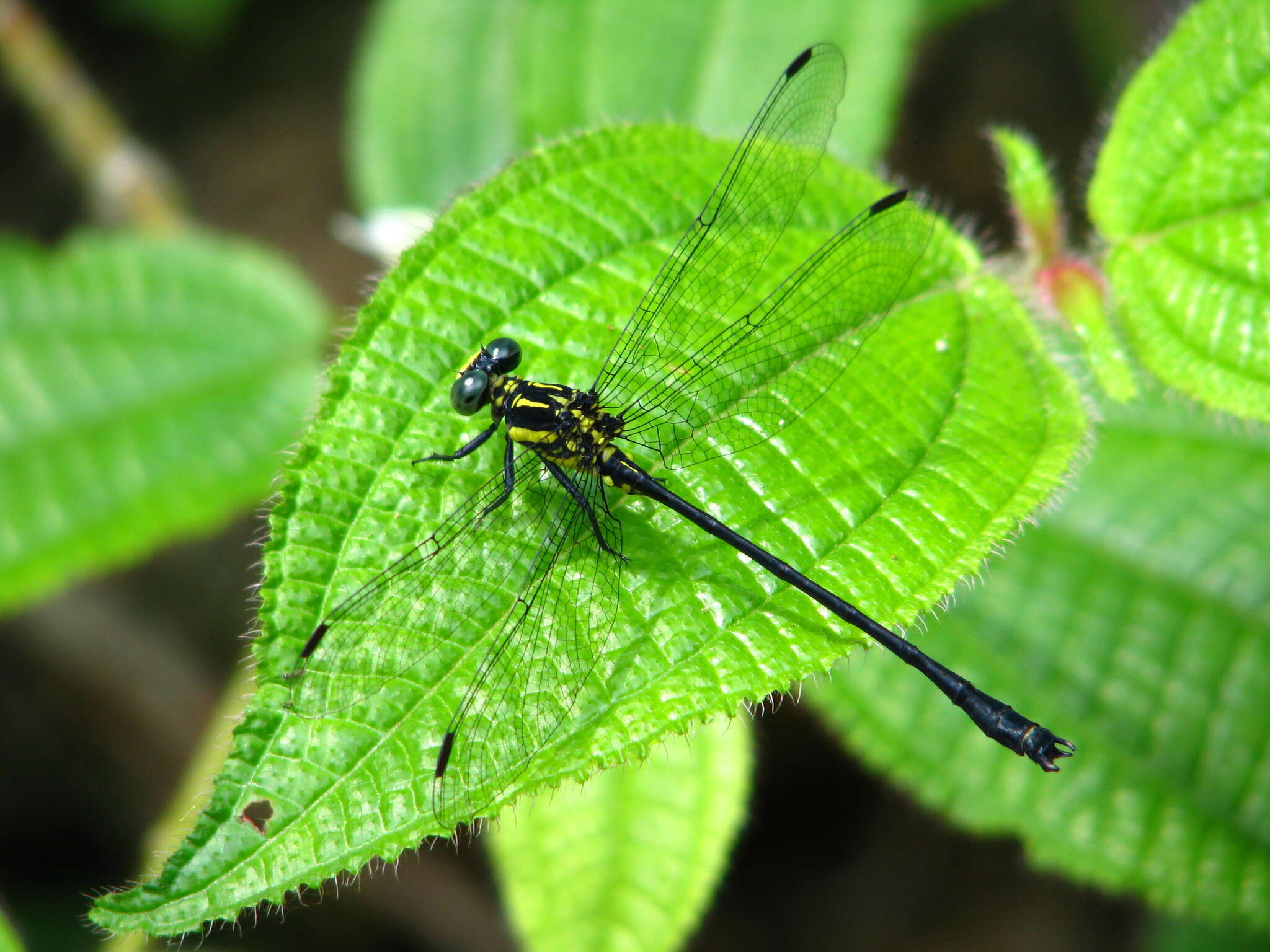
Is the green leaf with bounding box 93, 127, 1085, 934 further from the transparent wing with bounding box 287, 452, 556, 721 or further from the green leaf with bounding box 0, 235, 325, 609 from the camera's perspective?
the green leaf with bounding box 0, 235, 325, 609

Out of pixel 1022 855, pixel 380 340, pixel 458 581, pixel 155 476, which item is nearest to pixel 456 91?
pixel 155 476

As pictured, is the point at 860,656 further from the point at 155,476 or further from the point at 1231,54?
the point at 155,476

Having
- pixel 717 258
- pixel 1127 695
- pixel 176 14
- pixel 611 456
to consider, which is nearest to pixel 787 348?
pixel 717 258

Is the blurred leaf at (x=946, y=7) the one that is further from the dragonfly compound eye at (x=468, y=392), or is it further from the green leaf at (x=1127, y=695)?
the dragonfly compound eye at (x=468, y=392)

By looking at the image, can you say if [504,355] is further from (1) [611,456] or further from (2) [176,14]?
(2) [176,14]

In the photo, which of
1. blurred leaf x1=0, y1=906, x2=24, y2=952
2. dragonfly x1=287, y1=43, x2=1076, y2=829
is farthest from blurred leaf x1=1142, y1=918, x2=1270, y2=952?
blurred leaf x1=0, y1=906, x2=24, y2=952

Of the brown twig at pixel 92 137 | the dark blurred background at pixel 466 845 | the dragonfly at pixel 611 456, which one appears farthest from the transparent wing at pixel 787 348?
the brown twig at pixel 92 137
